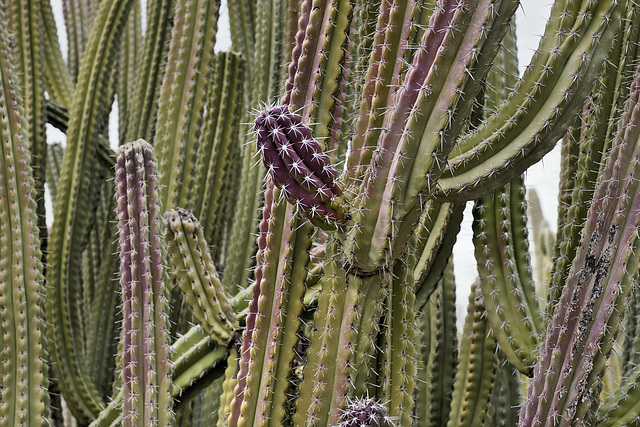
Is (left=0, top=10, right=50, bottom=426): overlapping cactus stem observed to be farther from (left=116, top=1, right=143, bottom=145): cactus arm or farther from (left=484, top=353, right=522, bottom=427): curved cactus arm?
(left=116, top=1, right=143, bottom=145): cactus arm

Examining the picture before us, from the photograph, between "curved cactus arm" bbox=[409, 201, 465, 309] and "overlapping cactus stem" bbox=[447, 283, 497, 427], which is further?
"overlapping cactus stem" bbox=[447, 283, 497, 427]

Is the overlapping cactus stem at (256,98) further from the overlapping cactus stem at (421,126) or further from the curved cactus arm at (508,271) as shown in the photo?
the overlapping cactus stem at (421,126)

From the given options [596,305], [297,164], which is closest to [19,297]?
[297,164]

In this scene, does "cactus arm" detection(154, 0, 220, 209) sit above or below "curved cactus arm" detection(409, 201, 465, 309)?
above

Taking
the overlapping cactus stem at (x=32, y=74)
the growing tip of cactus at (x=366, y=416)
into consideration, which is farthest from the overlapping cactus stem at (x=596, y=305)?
the overlapping cactus stem at (x=32, y=74)

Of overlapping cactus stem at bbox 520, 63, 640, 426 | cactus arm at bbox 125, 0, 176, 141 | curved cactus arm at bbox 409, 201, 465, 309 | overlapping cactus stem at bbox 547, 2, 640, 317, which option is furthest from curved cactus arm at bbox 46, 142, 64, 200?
overlapping cactus stem at bbox 520, 63, 640, 426

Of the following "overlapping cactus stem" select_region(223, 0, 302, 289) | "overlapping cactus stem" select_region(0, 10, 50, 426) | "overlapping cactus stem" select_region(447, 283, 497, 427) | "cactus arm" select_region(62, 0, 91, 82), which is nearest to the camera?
"overlapping cactus stem" select_region(0, 10, 50, 426)

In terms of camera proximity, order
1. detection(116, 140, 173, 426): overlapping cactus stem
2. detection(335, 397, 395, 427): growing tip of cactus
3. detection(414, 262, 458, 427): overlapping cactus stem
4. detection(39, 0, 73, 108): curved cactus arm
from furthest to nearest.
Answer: detection(39, 0, 73, 108): curved cactus arm, detection(414, 262, 458, 427): overlapping cactus stem, detection(116, 140, 173, 426): overlapping cactus stem, detection(335, 397, 395, 427): growing tip of cactus

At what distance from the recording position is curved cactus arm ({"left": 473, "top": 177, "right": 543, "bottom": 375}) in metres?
1.62

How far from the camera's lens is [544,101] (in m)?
1.18

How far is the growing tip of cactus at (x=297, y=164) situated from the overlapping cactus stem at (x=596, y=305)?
490 mm

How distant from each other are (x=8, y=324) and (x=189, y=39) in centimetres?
107

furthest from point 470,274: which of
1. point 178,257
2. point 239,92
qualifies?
point 178,257

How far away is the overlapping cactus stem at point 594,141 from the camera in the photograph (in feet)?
5.12
